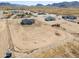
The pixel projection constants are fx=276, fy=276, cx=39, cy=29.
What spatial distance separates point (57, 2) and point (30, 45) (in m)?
1.54

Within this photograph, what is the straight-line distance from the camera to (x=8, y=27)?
876cm

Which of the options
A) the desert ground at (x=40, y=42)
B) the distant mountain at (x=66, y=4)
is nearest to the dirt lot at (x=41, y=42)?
the desert ground at (x=40, y=42)

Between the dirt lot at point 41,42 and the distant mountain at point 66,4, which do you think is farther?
the dirt lot at point 41,42

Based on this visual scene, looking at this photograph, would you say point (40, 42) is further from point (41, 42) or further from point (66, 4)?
point (66, 4)

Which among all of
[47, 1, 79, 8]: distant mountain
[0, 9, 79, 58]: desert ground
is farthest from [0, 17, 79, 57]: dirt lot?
[47, 1, 79, 8]: distant mountain

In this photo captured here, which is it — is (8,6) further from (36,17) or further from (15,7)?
(36,17)

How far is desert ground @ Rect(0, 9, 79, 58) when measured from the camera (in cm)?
523

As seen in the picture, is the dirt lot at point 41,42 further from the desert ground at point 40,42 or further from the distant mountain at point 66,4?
the distant mountain at point 66,4

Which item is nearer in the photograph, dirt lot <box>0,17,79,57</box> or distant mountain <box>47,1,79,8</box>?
distant mountain <box>47,1,79,8</box>

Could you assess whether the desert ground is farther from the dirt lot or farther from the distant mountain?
the distant mountain

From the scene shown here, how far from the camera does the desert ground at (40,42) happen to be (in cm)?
523

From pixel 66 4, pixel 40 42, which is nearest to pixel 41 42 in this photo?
pixel 40 42

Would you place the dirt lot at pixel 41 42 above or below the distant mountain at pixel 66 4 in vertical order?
below

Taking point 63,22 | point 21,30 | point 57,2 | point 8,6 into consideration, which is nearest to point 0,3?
point 8,6
